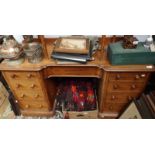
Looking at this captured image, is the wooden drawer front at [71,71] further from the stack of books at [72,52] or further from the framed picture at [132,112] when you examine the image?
the framed picture at [132,112]

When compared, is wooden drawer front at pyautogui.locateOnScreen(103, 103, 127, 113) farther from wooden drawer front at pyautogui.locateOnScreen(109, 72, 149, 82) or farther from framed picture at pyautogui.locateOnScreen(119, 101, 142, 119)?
wooden drawer front at pyautogui.locateOnScreen(109, 72, 149, 82)

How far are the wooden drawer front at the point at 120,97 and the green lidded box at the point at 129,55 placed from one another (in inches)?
15.0

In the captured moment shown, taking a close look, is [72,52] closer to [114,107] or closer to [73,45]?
[73,45]

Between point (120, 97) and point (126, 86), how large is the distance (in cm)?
17

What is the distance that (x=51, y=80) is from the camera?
1788mm

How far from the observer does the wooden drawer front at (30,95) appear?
1610mm

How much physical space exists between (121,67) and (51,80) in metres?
0.84

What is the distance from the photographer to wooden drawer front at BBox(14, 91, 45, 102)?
1.61 meters

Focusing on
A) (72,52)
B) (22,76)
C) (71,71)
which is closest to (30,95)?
(22,76)

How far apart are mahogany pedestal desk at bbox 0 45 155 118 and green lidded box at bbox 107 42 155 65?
1.8 inches

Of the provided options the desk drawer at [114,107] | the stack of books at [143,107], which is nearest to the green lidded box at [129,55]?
the stack of books at [143,107]

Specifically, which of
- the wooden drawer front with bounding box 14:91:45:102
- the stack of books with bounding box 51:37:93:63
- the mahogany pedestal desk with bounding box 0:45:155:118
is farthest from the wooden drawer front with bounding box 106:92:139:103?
the wooden drawer front with bounding box 14:91:45:102

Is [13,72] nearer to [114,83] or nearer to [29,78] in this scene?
[29,78]
